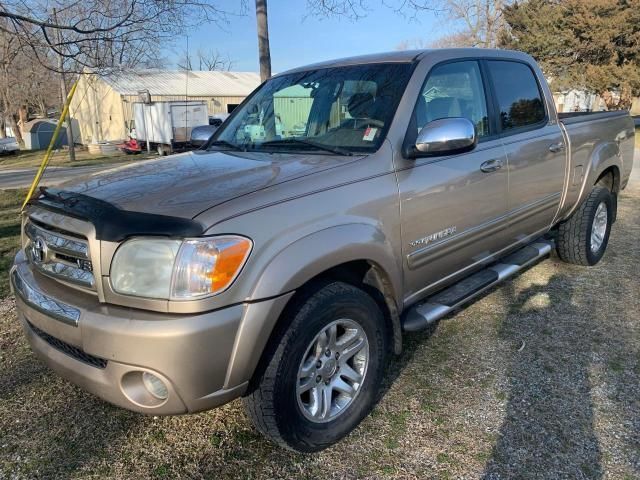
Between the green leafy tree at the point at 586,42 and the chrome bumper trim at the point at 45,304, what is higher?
the green leafy tree at the point at 586,42

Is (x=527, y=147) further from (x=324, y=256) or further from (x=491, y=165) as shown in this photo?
(x=324, y=256)

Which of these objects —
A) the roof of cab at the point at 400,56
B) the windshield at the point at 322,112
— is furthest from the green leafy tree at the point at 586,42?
the windshield at the point at 322,112

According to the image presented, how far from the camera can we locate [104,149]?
2859cm

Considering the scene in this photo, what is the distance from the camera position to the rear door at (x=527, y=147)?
3.62m

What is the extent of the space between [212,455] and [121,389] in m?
0.69

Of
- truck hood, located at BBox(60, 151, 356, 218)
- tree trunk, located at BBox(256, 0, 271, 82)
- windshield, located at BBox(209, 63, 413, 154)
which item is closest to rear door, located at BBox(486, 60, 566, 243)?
windshield, located at BBox(209, 63, 413, 154)

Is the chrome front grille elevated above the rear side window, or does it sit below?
below

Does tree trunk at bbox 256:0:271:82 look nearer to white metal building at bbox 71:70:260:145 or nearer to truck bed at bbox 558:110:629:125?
truck bed at bbox 558:110:629:125

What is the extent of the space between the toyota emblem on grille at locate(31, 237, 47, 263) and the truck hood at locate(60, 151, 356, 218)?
0.28 meters

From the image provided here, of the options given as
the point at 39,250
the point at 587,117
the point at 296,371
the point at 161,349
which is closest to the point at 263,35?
the point at 587,117

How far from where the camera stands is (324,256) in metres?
2.26

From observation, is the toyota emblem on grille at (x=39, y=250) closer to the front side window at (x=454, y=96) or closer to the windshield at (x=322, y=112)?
the windshield at (x=322, y=112)

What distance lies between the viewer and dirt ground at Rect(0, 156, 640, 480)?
242cm

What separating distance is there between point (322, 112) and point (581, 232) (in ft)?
9.40
